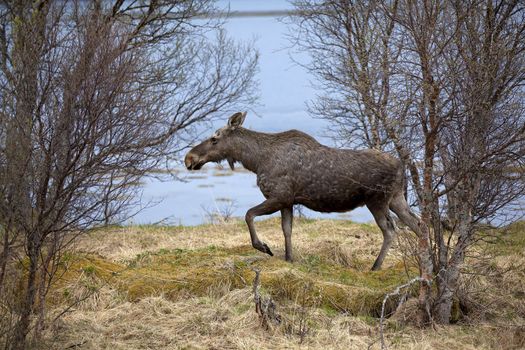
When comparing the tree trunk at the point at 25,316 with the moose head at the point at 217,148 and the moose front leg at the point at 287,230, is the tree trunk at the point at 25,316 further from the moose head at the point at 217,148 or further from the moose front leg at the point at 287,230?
the moose head at the point at 217,148

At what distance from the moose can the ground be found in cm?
78

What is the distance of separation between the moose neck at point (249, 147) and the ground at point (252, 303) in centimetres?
150

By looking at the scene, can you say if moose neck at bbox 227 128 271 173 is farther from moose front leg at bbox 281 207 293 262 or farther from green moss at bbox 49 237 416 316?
green moss at bbox 49 237 416 316

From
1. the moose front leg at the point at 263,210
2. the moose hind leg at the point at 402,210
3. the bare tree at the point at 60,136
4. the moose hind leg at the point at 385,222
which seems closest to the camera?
the bare tree at the point at 60,136

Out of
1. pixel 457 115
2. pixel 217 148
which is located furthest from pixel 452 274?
pixel 217 148

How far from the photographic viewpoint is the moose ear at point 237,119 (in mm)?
14594

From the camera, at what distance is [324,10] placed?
18.3m

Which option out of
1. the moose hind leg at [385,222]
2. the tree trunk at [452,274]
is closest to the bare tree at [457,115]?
the tree trunk at [452,274]

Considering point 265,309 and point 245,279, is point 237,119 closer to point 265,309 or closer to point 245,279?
point 245,279

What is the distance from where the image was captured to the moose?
45.9 feet

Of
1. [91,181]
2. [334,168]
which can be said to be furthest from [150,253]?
[91,181]

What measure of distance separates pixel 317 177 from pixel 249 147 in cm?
130

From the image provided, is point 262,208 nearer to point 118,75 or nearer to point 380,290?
point 380,290

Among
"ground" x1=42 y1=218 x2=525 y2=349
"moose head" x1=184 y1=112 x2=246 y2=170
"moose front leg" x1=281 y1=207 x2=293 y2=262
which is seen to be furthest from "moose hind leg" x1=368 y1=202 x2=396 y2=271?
"moose head" x1=184 y1=112 x2=246 y2=170
